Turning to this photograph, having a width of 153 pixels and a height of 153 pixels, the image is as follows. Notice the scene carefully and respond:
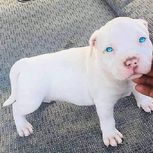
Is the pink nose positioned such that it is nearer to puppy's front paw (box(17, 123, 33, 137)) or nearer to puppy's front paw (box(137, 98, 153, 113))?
puppy's front paw (box(137, 98, 153, 113))

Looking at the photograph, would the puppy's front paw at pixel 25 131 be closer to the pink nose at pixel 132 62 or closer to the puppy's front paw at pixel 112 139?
the puppy's front paw at pixel 112 139

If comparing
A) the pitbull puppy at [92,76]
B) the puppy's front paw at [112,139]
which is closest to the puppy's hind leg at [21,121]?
the pitbull puppy at [92,76]

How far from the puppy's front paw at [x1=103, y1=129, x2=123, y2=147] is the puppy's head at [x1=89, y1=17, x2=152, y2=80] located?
312mm

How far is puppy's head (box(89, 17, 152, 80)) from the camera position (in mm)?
1035

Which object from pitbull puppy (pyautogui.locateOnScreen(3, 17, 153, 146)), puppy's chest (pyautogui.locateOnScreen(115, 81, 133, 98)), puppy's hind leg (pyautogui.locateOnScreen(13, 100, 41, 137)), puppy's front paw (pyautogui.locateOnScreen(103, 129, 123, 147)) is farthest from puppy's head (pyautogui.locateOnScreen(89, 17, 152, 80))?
puppy's hind leg (pyautogui.locateOnScreen(13, 100, 41, 137))

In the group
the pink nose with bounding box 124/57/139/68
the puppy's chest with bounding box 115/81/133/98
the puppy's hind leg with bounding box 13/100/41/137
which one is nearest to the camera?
the pink nose with bounding box 124/57/139/68

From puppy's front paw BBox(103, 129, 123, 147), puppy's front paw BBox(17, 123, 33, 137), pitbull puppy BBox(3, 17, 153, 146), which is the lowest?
puppy's front paw BBox(17, 123, 33, 137)

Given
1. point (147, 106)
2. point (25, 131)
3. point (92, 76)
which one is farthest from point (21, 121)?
point (147, 106)

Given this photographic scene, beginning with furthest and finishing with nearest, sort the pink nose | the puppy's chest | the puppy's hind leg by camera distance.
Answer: the puppy's hind leg → the puppy's chest → the pink nose

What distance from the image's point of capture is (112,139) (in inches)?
51.2

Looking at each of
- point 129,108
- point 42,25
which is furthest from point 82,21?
point 129,108

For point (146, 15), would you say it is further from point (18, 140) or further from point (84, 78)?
point (18, 140)

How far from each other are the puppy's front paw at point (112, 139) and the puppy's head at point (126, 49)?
0.31 meters

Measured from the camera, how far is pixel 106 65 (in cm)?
113
